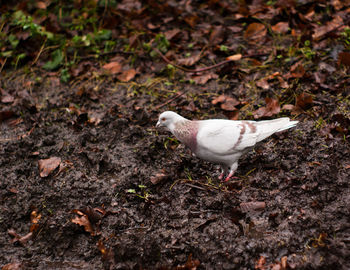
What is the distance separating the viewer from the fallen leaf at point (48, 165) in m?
3.07

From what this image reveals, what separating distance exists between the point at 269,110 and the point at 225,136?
87 centimetres

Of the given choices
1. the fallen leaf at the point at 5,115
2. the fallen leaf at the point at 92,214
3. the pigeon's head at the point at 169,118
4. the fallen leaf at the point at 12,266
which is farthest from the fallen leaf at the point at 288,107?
the fallen leaf at the point at 5,115

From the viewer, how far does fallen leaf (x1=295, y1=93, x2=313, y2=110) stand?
3328 mm

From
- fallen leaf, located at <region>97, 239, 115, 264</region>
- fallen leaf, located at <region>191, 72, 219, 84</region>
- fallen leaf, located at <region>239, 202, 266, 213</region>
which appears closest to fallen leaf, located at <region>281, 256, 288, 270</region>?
fallen leaf, located at <region>239, 202, 266, 213</region>

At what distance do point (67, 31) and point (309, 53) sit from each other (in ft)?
Answer: 10.2

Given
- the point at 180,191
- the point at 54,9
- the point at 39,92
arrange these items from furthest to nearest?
the point at 54,9
the point at 39,92
the point at 180,191

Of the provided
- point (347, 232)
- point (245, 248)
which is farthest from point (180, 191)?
point (347, 232)

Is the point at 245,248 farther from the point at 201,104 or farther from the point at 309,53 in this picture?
the point at 309,53

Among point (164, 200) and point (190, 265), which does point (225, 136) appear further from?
point (190, 265)

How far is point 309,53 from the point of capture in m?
3.93

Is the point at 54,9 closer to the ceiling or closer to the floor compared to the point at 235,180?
closer to the ceiling

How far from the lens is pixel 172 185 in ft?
9.44

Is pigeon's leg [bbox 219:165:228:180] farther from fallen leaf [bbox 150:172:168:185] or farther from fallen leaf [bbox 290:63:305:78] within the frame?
fallen leaf [bbox 290:63:305:78]

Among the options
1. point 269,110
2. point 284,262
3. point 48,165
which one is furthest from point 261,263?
point 48,165
